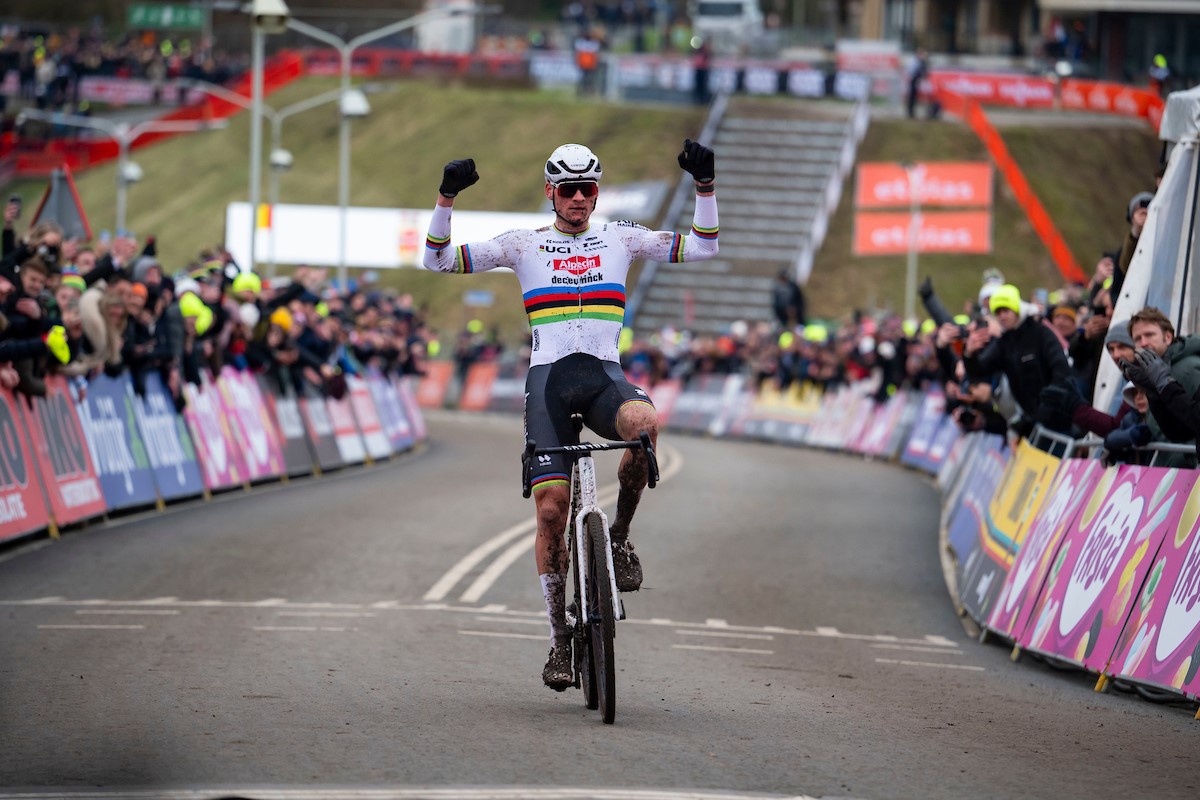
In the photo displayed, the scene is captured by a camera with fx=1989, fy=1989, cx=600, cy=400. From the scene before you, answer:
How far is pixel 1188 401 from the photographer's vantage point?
1043 cm

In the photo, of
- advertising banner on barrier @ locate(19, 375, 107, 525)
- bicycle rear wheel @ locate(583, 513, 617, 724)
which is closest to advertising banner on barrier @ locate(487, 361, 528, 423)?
advertising banner on barrier @ locate(19, 375, 107, 525)

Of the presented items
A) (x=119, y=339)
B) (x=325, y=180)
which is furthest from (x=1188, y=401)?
(x=325, y=180)

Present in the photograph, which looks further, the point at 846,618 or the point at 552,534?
the point at 846,618

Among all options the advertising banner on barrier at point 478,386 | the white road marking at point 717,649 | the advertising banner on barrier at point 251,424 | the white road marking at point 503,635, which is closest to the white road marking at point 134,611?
the white road marking at point 503,635

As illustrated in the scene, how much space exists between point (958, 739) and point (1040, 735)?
550 millimetres

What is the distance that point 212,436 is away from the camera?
21844 millimetres

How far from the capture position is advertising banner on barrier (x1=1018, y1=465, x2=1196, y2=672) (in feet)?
35.1

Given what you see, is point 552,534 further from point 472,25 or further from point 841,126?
point 472,25

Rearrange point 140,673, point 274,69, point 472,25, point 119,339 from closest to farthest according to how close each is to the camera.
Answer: point 140,673 → point 119,339 → point 274,69 → point 472,25

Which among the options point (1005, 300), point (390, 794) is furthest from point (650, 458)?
point (1005, 300)

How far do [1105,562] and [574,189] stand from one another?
13.1 feet

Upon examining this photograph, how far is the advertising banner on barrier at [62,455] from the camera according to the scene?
54.6ft

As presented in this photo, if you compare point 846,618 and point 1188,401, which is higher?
point 1188,401

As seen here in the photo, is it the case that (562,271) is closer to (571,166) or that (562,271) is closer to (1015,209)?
(571,166)
